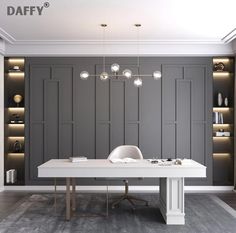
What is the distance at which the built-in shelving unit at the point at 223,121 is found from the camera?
7258 mm

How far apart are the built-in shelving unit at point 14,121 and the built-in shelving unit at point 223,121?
372 centimetres

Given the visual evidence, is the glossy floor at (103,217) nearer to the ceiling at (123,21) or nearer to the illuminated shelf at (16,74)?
the illuminated shelf at (16,74)

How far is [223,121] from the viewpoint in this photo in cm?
743

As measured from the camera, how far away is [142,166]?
4797 millimetres

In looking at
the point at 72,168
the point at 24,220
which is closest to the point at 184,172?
the point at 72,168

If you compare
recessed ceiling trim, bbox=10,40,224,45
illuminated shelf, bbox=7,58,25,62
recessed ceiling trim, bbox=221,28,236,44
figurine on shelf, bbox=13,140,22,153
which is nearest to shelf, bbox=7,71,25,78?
illuminated shelf, bbox=7,58,25,62

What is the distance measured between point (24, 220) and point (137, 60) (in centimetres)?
365

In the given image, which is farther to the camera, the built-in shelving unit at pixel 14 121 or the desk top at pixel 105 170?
the built-in shelving unit at pixel 14 121

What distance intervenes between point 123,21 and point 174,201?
265cm

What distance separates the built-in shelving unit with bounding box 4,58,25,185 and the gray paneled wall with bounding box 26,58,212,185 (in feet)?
0.96

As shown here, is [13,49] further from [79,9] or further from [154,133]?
[154,133]

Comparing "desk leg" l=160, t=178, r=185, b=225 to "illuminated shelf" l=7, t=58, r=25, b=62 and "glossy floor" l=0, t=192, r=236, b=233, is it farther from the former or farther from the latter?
"illuminated shelf" l=7, t=58, r=25, b=62

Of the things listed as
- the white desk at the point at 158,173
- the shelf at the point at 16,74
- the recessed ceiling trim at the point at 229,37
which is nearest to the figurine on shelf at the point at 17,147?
the shelf at the point at 16,74

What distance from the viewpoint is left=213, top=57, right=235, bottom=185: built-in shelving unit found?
7.26 m
